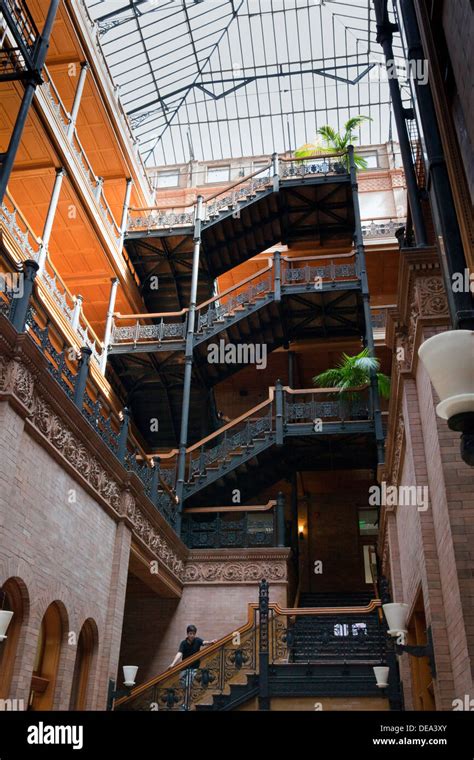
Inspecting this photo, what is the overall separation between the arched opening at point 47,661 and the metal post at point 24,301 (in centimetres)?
402

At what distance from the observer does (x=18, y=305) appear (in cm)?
837

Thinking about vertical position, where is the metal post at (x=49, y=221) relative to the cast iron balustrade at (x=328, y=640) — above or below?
above

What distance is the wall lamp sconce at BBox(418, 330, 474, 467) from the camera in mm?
2723

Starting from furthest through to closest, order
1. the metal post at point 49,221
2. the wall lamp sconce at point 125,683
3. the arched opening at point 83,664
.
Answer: the metal post at point 49,221, the wall lamp sconce at point 125,683, the arched opening at point 83,664

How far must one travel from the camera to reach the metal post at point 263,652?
1132cm

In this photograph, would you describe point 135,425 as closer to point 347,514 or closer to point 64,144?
point 347,514

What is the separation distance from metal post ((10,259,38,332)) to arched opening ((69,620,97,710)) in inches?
200

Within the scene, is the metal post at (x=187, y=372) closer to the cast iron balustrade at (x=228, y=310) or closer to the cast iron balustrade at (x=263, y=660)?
the cast iron balustrade at (x=228, y=310)

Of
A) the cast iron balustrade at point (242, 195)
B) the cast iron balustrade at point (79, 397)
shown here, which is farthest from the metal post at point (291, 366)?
the cast iron balustrade at point (79, 397)

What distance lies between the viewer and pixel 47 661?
30.4ft

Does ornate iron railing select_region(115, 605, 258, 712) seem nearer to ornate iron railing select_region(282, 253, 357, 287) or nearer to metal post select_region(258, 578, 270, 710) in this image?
metal post select_region(258, 578, 270, 710)

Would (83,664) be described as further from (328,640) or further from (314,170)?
(314,170)

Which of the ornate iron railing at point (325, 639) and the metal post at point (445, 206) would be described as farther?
the ornate iron railing at point (325, 639)

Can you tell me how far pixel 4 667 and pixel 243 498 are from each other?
11.5 m
